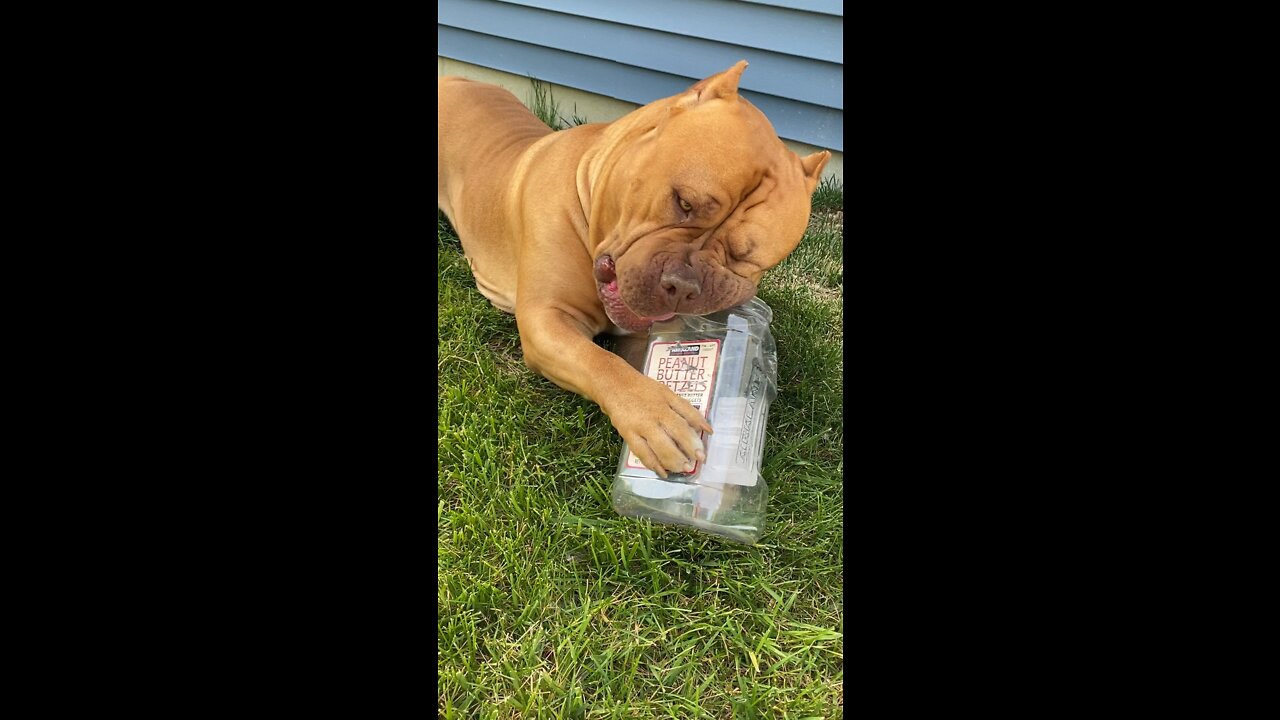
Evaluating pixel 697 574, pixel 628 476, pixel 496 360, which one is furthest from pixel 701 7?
pixel 697 574

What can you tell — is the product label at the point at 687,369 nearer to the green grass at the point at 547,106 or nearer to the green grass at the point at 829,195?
the green grass at the point at 829,195

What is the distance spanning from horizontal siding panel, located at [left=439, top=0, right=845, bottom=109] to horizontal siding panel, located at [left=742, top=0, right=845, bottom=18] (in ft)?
0.69

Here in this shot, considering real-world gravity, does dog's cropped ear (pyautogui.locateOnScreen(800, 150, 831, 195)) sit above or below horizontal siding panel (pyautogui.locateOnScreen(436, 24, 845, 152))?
above

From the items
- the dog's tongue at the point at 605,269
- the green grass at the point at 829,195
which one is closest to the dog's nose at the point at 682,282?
the dog's tongue at the point at 605,269

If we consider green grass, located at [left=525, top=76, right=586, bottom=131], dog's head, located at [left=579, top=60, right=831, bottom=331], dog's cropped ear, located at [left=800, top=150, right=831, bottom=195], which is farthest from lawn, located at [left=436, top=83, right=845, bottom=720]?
green grass, located at [left=525, top=76, right=586, bottom=131]

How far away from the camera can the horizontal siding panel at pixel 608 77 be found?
3873 millimetres

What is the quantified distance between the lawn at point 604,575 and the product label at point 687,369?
0.27 m

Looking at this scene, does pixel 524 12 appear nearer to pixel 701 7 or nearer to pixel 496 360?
pixel 701 7

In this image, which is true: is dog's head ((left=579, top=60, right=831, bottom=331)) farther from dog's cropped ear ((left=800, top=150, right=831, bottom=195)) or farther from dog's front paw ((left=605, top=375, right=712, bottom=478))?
dog's front paw ((left=605, top=375, right=712, bottom=478))

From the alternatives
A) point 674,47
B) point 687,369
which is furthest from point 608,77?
point 687,369

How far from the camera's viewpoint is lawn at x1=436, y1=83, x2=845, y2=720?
6.61 ft

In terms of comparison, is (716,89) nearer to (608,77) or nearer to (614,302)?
(614,302)

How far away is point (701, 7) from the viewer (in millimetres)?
3738
